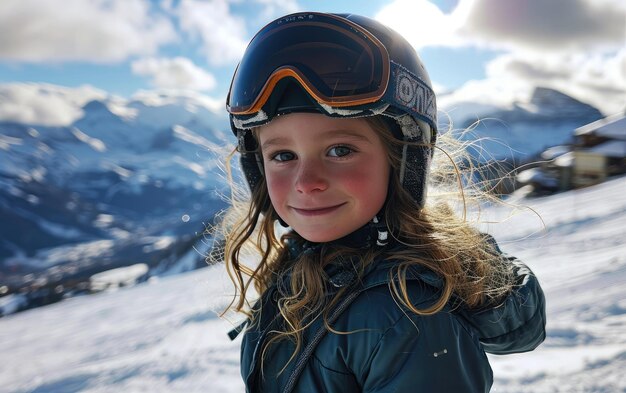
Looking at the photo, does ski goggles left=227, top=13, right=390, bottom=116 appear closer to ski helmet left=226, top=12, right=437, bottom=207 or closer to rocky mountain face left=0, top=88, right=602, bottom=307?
ski helmet left=226, top=12, right=437, bottom=207

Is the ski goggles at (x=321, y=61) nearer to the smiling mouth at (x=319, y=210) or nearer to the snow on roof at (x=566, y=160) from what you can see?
the smiling mouth at (x=319, y=210)

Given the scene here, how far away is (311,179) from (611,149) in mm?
24336

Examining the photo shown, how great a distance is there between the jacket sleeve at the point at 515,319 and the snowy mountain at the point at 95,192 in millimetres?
108785

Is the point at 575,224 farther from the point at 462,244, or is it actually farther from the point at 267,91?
the point at 267,91

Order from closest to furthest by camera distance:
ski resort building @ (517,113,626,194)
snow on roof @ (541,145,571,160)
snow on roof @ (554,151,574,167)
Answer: snow on roof @ (541,145,571,160), ski resort building @ (517,113,626,194), snow on roof @ (554,151,574,167)

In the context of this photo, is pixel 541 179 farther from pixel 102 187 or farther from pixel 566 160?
pixel 102 187

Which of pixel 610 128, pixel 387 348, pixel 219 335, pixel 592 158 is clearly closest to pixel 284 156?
pixel 387 348

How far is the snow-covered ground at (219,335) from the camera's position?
2051 mm

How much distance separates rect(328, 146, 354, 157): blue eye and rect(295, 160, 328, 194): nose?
5 centimetres

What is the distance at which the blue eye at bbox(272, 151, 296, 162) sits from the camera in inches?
52.8

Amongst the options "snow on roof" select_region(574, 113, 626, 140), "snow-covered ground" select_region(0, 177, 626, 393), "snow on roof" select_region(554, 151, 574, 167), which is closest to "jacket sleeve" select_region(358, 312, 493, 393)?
"snow-covered ground" select_region(0, 177, 626, 393)

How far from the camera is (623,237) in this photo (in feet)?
12.9

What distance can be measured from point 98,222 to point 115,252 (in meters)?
41.8

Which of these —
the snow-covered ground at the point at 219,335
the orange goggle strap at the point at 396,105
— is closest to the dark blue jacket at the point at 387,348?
the orange goggle strap at the point at 396,105
